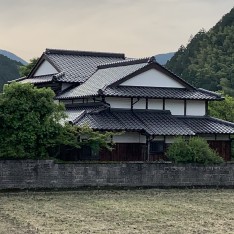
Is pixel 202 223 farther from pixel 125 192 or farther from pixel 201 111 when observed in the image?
pixel 201 111

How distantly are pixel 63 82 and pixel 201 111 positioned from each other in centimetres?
753

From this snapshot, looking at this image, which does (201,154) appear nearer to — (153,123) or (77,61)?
(153,123)

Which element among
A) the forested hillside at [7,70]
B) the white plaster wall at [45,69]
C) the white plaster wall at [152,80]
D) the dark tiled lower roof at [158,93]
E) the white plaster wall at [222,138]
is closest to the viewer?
the dark tiled lower roof at [158,93]

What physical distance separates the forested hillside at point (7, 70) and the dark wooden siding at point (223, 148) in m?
46.0

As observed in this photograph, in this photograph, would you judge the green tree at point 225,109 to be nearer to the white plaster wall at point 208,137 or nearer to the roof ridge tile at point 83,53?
the white plaster wall at point 208,137

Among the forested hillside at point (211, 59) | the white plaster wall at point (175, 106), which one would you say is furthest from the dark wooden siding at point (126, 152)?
the forested hillside at point (211, 59)

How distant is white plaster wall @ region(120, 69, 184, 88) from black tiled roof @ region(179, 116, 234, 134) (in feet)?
6.39

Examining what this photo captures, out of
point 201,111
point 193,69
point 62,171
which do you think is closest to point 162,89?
point 201,111

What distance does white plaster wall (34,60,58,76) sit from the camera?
116 ft

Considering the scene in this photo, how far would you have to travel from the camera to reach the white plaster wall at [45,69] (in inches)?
1394

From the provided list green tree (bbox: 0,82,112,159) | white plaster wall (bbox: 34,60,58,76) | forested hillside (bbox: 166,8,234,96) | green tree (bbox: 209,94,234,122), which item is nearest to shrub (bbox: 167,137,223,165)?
green tree (bbox: 0,82,112,159)

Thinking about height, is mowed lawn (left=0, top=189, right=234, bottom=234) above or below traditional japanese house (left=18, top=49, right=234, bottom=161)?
below

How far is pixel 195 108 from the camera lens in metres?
31.4

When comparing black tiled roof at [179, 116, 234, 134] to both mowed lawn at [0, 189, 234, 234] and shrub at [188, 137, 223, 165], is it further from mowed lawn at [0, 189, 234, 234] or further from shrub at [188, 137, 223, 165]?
mowed lawn at [0, 189, 234, 234]
